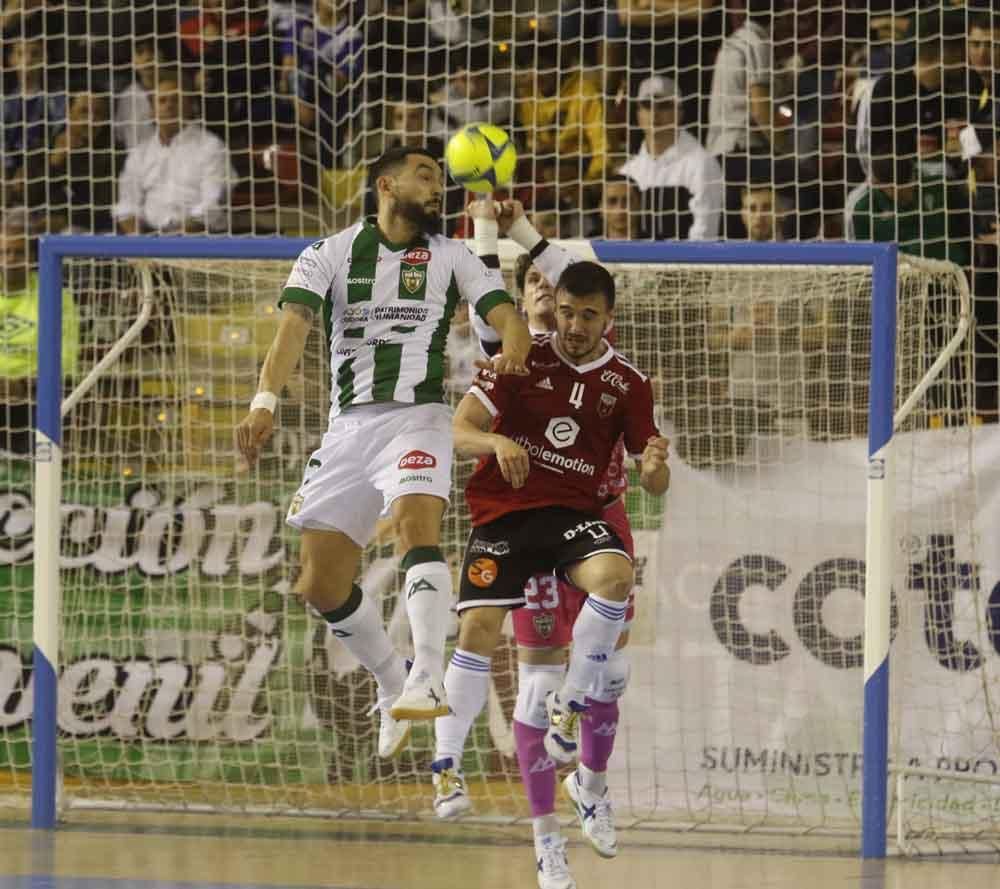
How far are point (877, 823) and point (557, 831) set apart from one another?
5.92 ft

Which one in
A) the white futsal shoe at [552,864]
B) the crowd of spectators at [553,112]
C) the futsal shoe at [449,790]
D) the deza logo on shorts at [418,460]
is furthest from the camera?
the crowd of spectators at [553,112]

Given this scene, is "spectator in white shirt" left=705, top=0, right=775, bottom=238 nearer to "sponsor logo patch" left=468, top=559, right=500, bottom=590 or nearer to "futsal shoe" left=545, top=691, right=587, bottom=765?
"sponsor logo patch" left=468, top=559, right=500, bottom=590

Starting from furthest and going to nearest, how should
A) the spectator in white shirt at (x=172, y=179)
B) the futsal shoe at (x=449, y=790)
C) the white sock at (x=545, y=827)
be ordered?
the spectator in white shirt at (x=172, y=179), the white sock at (x=545, y=827), the futsal shoe at (x=449, y=790)

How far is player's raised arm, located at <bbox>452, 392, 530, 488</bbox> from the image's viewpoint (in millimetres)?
6266

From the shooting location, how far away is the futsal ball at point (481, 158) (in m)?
6.62

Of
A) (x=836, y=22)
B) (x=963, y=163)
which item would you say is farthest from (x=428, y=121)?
(x=963, y=163)

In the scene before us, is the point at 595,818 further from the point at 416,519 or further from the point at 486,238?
the point at 486,238

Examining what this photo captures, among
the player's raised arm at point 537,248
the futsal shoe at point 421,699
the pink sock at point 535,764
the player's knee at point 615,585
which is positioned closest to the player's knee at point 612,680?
the pink sock at point 535,764

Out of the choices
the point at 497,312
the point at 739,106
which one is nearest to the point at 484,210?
the point at 497,312

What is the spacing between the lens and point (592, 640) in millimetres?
6566

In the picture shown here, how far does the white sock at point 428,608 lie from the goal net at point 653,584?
8.40ft

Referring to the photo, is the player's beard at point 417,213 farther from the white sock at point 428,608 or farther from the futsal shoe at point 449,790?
the futsal shoe at point 449,790

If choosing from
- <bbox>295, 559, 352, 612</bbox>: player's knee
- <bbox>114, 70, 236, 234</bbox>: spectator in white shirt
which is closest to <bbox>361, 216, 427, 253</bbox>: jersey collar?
<bbox>295, 559, 352, 612</bbox>: player's knee

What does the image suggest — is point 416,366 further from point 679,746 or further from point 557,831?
point 679,746
